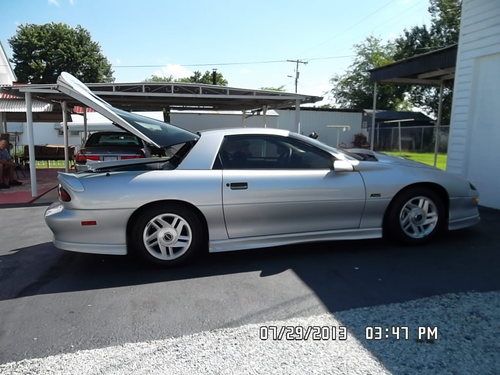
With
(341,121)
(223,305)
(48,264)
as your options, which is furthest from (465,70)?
(341,121)

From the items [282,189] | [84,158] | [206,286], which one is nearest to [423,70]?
[282,189]

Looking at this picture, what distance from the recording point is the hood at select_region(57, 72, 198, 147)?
436cm

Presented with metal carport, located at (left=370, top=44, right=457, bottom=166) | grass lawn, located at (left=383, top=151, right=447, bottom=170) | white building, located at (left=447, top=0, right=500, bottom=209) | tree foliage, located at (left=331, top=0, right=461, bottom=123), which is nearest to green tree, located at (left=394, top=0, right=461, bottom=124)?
tree foliage, located at (left=331, top=0, right=461, bottom=123)

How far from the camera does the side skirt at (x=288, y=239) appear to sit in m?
4.43

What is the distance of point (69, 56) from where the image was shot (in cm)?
4359

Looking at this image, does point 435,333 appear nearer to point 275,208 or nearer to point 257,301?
point 257,301

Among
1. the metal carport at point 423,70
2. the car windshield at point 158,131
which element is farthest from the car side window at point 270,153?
the metal carport at point 423,70

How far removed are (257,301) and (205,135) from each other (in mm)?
2031

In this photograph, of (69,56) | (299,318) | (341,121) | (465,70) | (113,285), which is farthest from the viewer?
(69,56)

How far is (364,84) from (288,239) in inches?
2155

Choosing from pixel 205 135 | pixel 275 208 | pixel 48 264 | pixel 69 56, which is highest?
pixel 69 56

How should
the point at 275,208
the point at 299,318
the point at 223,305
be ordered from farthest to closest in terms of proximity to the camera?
1. the point at 275,208
2. the point at 223,305
3. the point at 299,318

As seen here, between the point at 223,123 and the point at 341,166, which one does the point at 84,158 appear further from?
the point at 223,123

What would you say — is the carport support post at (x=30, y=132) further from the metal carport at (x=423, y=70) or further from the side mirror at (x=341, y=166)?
the metal carport at (x=423, y=70)
